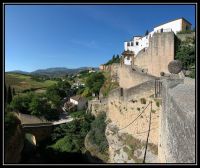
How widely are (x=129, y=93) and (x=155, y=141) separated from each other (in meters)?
3.25

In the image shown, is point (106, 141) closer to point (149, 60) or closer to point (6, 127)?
point (6, 127)

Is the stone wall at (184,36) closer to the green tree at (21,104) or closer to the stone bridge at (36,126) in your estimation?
the stone bridge at (36,126)

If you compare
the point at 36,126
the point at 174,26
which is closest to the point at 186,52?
the point at 174,26

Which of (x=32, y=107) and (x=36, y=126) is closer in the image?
(x=36, y=126)

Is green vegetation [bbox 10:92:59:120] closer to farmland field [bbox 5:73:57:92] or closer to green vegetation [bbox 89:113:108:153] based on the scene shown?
green vegetation [bbox 89:113:108:153]

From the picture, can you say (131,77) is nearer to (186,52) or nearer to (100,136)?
(186,52)

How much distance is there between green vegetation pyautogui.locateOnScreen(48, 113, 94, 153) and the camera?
2241 centimetres

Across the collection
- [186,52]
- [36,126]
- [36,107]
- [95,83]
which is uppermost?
[186,52]

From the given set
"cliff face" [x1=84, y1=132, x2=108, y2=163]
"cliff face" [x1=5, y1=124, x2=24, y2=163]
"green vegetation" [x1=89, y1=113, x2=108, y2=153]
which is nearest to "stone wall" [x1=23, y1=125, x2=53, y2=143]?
"green vegetation" [x1=89, y1=113, x2=108, y2=153]

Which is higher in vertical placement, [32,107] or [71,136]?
[32,107]

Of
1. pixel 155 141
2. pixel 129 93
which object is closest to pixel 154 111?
pixel 155 141

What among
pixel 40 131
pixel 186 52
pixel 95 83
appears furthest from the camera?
pixel 95 83

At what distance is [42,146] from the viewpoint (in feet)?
84.8

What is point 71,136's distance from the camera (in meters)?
24.7
